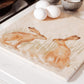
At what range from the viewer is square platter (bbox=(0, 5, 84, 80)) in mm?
695

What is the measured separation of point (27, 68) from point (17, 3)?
0.55 metres

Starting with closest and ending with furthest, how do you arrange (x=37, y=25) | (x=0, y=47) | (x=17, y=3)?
1. (x=0, y=47)
2. (x=37, y=25)
3. (x=17, y=3)

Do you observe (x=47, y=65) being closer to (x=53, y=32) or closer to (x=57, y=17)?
(x=53, y=32)

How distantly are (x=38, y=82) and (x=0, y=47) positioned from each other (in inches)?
8.6

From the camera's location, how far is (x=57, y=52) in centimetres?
74

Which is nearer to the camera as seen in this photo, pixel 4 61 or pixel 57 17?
pixel 4 61

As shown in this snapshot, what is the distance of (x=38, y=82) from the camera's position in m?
0.65

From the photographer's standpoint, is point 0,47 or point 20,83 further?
point 0,47

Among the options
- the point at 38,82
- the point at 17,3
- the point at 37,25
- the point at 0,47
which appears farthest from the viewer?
the point at 17,3

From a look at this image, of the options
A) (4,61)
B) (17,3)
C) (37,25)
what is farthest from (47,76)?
(17,3)

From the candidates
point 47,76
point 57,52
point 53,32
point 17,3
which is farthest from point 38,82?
point 17,3

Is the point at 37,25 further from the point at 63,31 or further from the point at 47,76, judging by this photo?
the point at 47,76

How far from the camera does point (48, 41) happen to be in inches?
31.2

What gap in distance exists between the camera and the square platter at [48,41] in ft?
2.28
